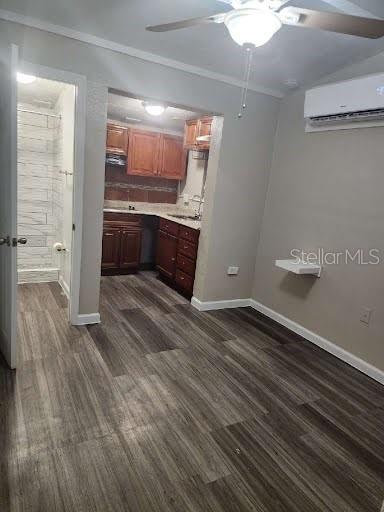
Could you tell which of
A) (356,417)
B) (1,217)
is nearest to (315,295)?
(356,417)

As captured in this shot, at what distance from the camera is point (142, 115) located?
4.84 metres

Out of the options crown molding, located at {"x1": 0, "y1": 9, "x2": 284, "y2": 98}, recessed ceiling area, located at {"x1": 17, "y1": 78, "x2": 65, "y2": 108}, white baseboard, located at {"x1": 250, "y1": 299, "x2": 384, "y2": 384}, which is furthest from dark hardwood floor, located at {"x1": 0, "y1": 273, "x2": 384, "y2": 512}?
crown molding, located at {"x1": 0, "y1": 9, "x2": 284, "y2": 98}

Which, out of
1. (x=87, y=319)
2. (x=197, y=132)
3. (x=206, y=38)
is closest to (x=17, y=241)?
(x=87, y=319)

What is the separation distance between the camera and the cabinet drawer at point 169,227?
4.32 metres

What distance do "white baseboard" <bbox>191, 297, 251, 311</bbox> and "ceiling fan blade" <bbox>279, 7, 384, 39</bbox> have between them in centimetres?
282

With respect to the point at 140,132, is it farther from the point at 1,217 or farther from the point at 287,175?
the point at 1,217

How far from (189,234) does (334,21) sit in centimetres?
277

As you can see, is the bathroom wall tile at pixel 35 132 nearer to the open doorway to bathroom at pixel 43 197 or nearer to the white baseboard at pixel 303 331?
the open doorway to bathroom at pixel 43 197

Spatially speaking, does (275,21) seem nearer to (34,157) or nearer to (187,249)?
(187,249)

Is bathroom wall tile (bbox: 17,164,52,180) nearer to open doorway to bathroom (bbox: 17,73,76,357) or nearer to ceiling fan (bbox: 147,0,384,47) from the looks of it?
open doorway to bathroom (bbox: 17,73,76,357)

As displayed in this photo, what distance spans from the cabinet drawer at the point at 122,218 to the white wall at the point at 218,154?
1.31m

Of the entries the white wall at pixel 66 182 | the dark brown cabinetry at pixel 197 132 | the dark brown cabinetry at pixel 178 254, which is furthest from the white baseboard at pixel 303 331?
the dark brown cabinetry at pixel 197 132

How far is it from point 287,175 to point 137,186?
2.62 m

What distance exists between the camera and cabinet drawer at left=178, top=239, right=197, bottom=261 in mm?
3912
